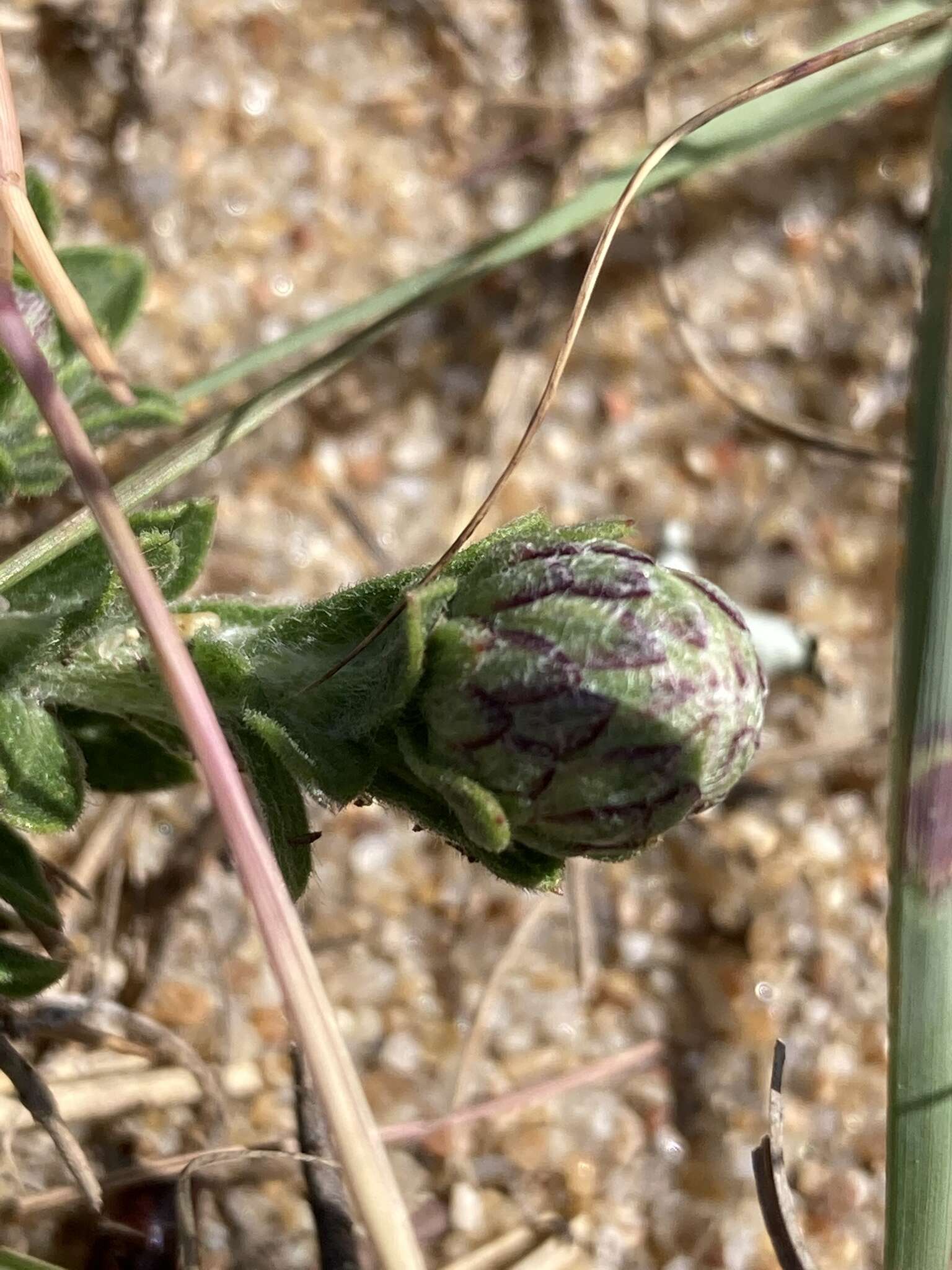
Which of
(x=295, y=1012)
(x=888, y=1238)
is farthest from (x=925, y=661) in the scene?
(x=295, y=1012)

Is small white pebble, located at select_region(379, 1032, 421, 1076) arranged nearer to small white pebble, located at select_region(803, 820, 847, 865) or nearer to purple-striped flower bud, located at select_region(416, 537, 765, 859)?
small white pebble, located at select_region(803, 820, 847, 865)

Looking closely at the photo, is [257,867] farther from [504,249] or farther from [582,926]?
[504,249]

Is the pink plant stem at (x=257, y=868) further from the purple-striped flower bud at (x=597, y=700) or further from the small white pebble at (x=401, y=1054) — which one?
the small white pebble at (x=401, y=1054)

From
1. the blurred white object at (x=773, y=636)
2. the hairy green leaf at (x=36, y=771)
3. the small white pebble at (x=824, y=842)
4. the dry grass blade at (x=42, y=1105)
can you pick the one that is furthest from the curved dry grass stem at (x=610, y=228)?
the small white pebble at (x=824, y=842)

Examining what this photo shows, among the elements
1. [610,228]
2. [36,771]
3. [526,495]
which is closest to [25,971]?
[36,771]

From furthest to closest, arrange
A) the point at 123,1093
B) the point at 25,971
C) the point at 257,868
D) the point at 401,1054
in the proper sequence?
the point at 401,1054 < the point at 123,1093 < the point at 25,971 < the point at 257,868

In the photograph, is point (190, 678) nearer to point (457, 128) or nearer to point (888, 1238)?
point (888, 1238)

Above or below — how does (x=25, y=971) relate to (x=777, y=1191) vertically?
above

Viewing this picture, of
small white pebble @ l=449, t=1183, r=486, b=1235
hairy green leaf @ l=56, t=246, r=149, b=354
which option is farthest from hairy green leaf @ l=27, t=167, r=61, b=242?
small white pebble @ l=449, t=1183, r=486, b=1235
